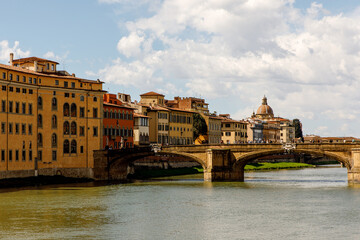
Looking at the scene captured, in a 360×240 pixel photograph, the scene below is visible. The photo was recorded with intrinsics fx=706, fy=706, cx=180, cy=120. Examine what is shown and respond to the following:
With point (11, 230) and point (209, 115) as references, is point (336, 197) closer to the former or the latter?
point (11, 230)

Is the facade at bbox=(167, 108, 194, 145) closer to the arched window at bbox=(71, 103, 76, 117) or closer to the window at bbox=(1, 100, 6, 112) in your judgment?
the arched window at bbox=(71, 103, 76, 117)

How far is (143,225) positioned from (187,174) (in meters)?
68.2

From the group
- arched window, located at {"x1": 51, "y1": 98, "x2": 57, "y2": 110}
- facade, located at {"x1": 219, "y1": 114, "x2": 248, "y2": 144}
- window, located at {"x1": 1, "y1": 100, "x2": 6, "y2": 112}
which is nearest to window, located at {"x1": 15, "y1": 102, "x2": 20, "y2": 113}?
window, located at {"x1": 1, "y1": 100, "x2": 6, "y2": 112}

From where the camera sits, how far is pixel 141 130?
126 metres

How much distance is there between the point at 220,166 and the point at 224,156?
1431mm

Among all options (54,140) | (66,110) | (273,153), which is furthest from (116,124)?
(273,153)

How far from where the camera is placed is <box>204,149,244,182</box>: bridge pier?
93.3 metres

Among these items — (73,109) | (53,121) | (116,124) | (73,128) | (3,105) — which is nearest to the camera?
(3,105)

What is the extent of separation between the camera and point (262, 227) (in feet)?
165

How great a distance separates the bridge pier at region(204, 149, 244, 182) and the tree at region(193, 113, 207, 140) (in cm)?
5783

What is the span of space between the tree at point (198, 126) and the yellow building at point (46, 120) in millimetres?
55254

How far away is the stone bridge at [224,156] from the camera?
85.9m

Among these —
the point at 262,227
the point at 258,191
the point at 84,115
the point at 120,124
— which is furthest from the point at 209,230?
the point at 120,124

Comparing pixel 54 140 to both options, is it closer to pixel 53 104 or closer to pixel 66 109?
pixel 66 109
